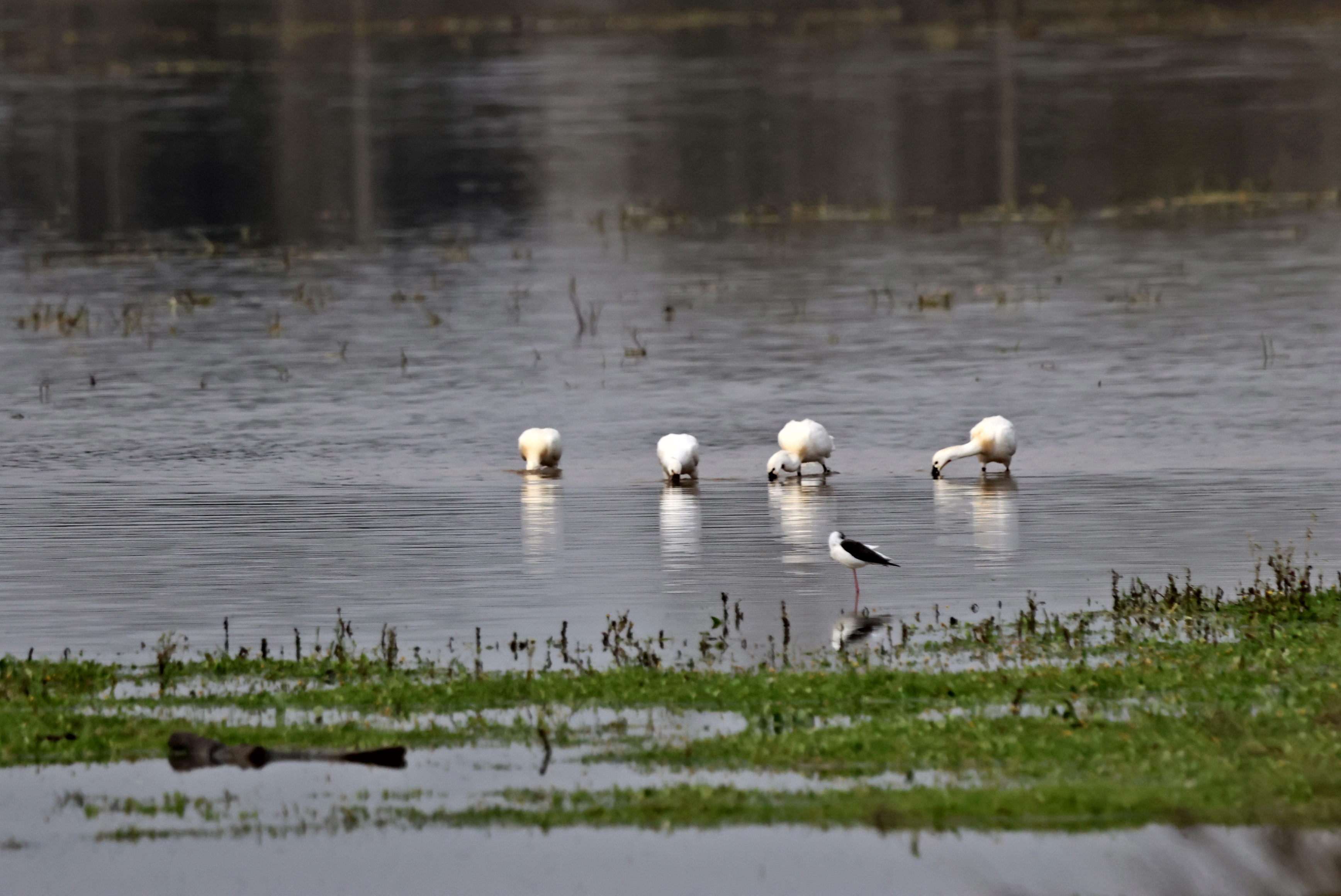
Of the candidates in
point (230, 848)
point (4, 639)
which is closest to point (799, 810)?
point (230, 848)

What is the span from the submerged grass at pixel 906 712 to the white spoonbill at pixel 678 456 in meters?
7.21

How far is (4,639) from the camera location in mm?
17266

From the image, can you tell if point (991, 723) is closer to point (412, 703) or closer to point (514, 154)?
point (412, 703)

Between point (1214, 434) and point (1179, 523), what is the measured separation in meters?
5.82

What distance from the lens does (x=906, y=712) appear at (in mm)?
14016

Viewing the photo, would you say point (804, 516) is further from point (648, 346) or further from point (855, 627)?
point (648, 346)

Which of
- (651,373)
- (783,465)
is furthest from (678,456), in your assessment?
(651,373)

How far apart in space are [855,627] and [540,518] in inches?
236

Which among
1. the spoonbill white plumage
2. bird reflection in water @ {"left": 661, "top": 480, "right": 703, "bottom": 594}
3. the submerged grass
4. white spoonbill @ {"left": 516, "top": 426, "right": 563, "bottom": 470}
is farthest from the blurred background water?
the submerged grass

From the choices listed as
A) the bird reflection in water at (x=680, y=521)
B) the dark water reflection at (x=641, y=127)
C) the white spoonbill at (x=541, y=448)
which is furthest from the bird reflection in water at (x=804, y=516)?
the dark water reflection at (x=641, y=127)

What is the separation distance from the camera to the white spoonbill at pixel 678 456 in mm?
24188

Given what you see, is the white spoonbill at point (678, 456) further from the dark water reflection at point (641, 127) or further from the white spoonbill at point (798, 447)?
the dark water reflection at point (641, 127)

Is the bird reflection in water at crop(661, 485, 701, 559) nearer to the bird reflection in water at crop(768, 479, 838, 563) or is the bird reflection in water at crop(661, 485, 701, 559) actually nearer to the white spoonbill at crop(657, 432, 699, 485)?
the white spoonbill at crop(657, 432, 699, 485)

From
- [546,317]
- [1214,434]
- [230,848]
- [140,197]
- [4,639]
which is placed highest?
[140,197]
